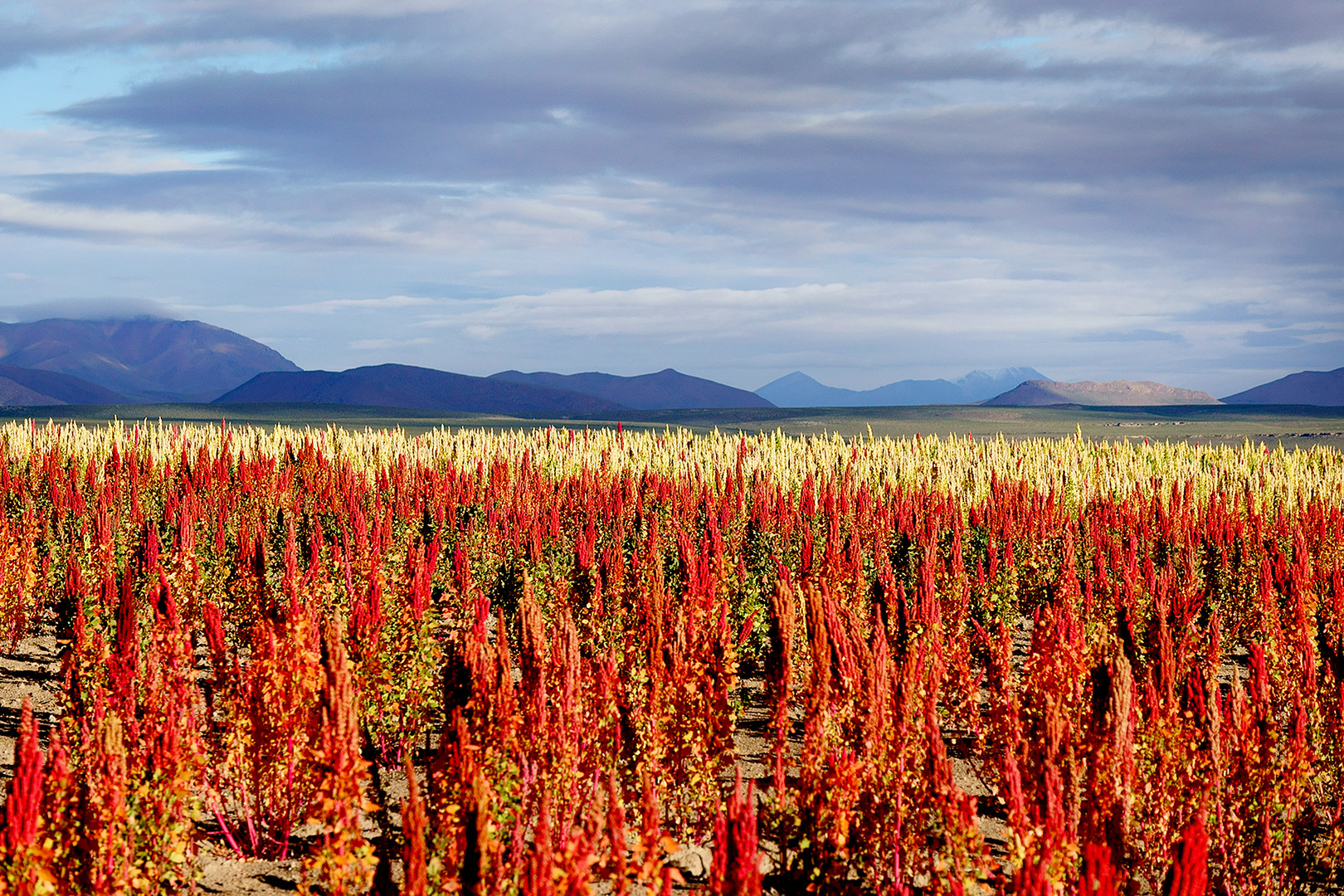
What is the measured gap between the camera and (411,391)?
458ft

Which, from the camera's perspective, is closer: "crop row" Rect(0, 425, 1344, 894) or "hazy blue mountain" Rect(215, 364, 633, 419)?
"crop row" Rect(0, 425, 1344, 894)

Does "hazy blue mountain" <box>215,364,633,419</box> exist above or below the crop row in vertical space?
above

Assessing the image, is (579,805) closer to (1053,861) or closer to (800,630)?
(1053,861)

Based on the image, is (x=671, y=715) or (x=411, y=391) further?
(x=411, y=391)

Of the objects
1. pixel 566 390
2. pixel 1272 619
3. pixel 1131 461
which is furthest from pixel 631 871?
pixel 566 390

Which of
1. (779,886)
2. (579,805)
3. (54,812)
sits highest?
(54,812)

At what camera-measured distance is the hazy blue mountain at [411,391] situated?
426 feet

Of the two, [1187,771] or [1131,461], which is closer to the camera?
[1187,771]

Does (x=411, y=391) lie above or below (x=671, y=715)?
above

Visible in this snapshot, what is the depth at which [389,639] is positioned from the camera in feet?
19.6

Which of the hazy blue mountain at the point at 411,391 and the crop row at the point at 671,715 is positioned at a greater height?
the hazy blue mountain at the point at 411,391

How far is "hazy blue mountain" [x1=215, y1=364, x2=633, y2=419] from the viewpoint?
129875 millimetres

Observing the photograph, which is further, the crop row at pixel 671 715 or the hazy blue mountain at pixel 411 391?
the hazy blue mountain at pixel 411 391

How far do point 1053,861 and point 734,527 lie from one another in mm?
7256
